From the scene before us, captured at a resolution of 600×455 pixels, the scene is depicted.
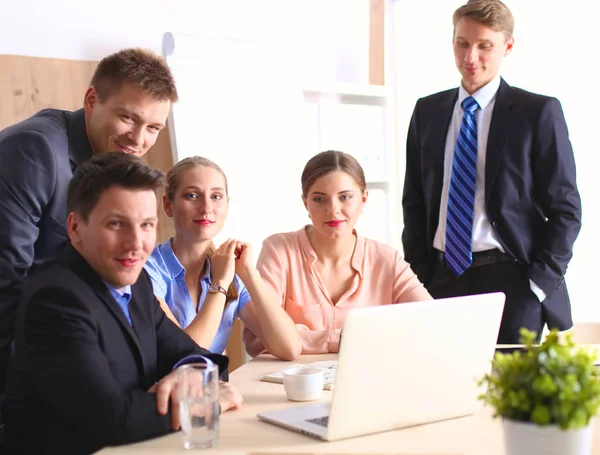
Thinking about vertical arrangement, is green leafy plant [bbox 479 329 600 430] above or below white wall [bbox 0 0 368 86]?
below

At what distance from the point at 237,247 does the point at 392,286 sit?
20.5 inches

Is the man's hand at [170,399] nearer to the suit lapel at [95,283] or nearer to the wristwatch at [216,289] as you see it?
the suit lapel at [95,283]

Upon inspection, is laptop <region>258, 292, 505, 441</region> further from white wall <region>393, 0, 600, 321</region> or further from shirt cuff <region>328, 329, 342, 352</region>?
white wall <region>393, 0, 600, 321</region>

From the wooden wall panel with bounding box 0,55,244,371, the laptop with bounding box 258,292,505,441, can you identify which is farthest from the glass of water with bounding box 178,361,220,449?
the wooden wall panel with bounding box 0,55,244,371

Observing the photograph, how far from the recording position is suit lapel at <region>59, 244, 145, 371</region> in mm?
1483

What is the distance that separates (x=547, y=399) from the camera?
979mm

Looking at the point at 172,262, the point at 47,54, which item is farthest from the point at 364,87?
the point at 172,262

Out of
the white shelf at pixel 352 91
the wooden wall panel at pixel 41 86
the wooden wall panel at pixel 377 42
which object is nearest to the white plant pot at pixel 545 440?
the wooden wall panel at pixel 41 86

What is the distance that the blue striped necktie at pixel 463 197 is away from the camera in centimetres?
274

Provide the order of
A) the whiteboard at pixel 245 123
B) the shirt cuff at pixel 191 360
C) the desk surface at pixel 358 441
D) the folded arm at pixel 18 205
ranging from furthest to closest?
1. the whiteboard at pixel 245 123
2. the folded arm at pixel 18 205
3. the shirt cuff at pixel 191 360
4. the desk surface at pixel 358 441

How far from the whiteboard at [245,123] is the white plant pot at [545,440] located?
250 cm

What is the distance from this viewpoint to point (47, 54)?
10.6ft

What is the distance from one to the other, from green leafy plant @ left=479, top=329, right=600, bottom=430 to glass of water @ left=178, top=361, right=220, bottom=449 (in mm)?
500

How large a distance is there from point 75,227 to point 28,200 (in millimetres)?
312
